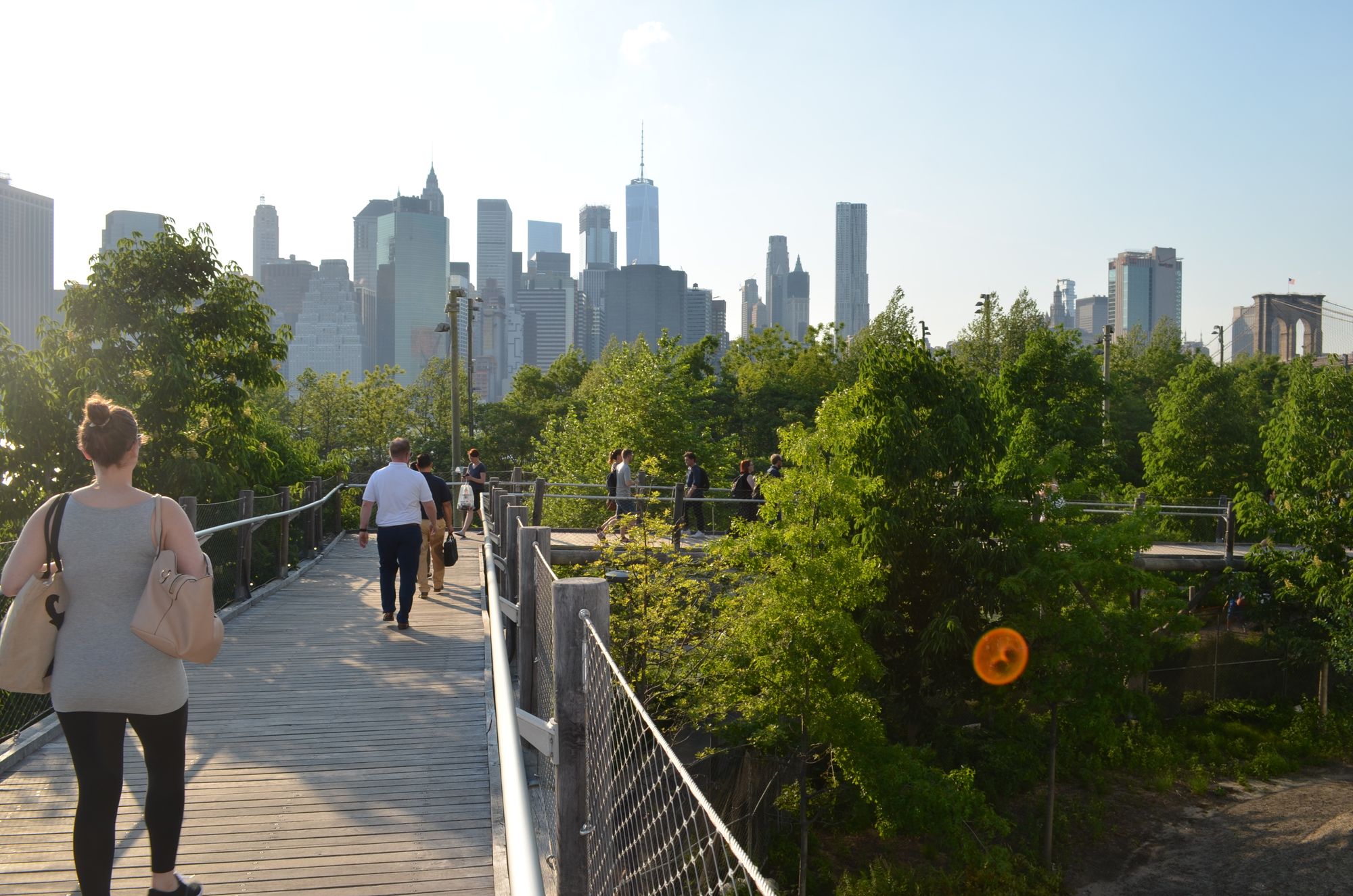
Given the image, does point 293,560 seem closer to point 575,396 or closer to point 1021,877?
point 1021,877

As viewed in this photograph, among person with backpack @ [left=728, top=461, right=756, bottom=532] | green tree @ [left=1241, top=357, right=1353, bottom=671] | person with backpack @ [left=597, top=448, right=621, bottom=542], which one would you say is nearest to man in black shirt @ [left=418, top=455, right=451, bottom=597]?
person with backpack @ [left=597, top=448, right=621, bottom=542]

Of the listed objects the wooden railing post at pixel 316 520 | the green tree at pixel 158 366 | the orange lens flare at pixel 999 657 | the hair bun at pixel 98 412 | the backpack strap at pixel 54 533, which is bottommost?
the orange lens flare at pixel 999 657

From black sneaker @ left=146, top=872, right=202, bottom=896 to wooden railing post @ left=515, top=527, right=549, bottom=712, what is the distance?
9.31ft

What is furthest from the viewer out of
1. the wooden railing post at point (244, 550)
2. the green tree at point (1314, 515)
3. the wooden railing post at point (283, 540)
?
the green tree at point (1314, 515)

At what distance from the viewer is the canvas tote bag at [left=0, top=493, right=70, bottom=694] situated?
340 centimetres

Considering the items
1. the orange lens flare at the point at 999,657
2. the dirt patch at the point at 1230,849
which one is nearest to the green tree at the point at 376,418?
the orange lens flare at the point at 999,657

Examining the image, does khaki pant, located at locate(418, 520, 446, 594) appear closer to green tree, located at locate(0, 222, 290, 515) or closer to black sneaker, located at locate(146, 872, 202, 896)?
black sneaker, located at locate(146, 872, 202, 896)

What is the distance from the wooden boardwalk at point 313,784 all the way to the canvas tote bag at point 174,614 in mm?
1420

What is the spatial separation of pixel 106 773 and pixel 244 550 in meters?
9.37

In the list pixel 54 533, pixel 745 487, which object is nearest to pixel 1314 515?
pixel 745 487

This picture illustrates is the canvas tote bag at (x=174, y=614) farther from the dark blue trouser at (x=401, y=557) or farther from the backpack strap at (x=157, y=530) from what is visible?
the dark blue trouser at (x=401, y=557)

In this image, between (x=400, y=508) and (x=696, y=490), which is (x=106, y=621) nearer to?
(x=400, y=508)

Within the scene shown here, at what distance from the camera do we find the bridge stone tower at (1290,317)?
123 meters

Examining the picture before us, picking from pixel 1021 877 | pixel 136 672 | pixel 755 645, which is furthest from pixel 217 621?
pixel 1021 877
